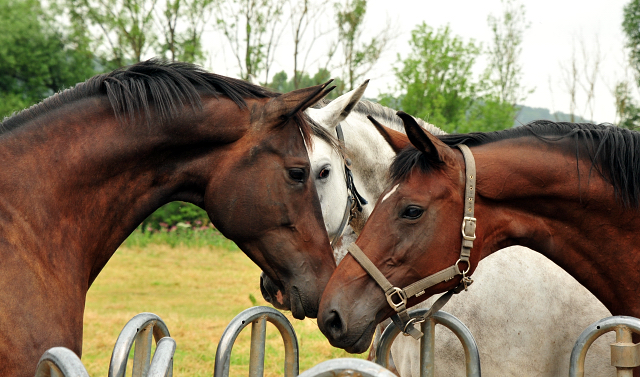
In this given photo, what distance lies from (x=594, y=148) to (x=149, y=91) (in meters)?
2.21

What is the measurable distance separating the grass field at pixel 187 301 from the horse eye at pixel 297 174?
2143mm

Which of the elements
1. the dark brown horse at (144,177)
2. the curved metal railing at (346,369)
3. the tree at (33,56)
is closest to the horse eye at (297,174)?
the dark brown horse at (144,177)

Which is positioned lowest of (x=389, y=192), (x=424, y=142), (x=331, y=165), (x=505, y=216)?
(x=505, y=216)

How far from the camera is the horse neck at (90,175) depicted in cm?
217

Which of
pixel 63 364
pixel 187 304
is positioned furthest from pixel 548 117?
pixel 63 364

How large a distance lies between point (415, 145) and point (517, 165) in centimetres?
52

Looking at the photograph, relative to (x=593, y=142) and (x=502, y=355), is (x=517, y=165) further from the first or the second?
(x=502, y=355)

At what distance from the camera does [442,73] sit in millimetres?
15391

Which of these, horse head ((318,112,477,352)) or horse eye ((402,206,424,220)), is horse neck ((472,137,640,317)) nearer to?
horse head ((318,112,477,352))

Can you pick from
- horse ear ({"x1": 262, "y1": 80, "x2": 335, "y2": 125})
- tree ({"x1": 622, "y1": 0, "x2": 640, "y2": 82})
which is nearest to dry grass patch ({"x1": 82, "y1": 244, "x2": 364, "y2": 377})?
horse ear ({"x1": 262, "y1": 80, "x2": 335, "y2": 125})

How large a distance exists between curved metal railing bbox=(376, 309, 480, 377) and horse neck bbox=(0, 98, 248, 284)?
3.92 feet

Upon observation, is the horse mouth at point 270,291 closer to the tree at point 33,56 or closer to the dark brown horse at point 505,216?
the dark brown horse at point 505,216

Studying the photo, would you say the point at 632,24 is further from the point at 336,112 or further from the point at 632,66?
the point at 336,112

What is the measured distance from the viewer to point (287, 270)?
8.56 ft
